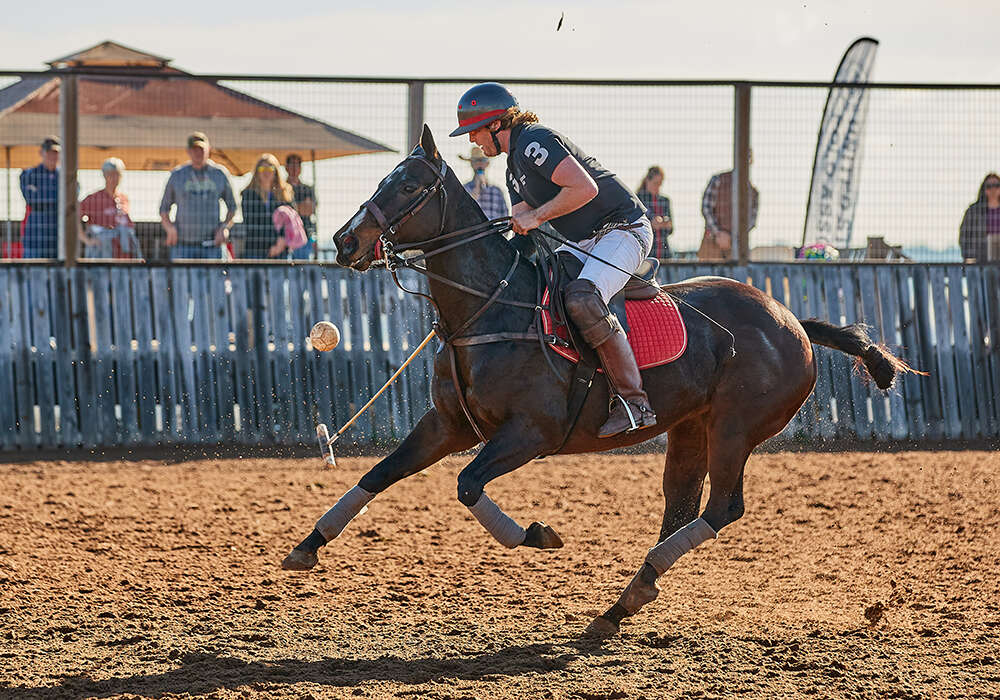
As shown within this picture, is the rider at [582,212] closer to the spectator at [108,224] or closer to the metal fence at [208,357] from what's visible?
the metal fence at [208,357]

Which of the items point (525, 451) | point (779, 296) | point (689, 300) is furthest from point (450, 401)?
point (779, 296)

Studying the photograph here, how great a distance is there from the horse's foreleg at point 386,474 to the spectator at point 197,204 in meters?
6.71

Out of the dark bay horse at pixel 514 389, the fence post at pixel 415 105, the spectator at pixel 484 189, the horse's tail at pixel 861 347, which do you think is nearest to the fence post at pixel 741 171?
the spectator at pixel 484 189

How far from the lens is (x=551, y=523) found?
946cm

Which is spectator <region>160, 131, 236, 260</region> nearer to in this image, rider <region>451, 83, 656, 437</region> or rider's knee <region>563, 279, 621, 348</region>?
rider <region>451, 83, 656, 437</region>

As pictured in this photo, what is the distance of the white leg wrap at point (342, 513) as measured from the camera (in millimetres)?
6551

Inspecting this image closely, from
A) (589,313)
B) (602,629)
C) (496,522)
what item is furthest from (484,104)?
(602,629)

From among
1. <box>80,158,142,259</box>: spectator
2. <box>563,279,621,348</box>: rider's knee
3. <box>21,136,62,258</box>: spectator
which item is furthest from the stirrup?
<box>21,136,62,258</box>: spectator

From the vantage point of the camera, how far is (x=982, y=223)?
44.7 feet

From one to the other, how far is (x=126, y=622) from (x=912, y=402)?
9.67 meters

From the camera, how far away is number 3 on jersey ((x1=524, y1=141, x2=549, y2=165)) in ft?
21.6

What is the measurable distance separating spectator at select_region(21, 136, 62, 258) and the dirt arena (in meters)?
2.58

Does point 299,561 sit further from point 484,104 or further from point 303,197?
point 303,197

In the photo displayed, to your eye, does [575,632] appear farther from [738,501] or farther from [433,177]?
[433,177]
